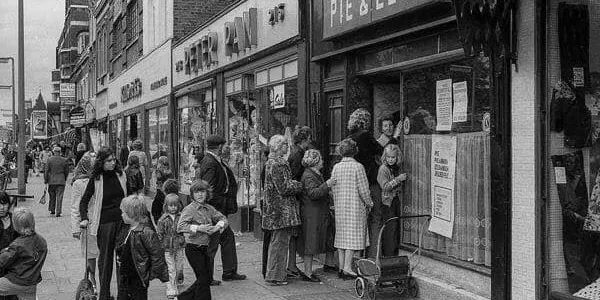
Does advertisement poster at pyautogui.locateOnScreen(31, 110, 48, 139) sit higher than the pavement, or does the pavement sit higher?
advertisement poster at pyautogui.locateOnScreen(31, 110, 48, 139)

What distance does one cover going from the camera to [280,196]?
26.8ft

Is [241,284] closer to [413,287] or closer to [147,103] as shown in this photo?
[413,287]

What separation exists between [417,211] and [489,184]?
4.71ft

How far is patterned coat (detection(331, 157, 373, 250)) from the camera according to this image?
7.93 metres

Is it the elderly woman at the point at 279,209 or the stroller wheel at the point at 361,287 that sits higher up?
the elderly woman at the point at 279,209

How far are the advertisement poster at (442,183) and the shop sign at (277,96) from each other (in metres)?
4.20

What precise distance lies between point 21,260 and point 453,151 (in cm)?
421

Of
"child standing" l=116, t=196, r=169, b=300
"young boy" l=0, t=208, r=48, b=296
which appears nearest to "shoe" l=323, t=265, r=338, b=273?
"child standing" l=116, t=196, r=169, b=300

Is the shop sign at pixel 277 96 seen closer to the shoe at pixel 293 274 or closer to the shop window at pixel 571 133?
the shoe at pixel 293 274

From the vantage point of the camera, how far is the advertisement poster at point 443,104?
288 inches

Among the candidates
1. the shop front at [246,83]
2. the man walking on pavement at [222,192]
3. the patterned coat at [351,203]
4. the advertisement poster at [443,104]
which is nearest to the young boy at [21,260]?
the man walking on pavement at [222,192]

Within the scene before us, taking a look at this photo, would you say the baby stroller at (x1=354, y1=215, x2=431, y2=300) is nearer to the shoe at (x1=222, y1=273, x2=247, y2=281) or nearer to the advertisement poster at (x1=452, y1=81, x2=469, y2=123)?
the advertisement poster at (x1=452, y1=81, x2=469, y2=123)

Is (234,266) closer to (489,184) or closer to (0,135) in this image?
(489,184)

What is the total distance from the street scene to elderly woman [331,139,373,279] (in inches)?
0.9
